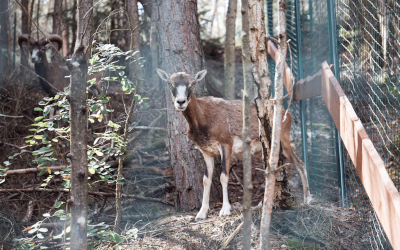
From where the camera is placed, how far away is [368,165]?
120 inches

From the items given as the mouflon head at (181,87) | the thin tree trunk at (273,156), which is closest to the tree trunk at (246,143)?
the thin tree trunk at (273,156)

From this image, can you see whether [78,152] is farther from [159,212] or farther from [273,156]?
[159,212]

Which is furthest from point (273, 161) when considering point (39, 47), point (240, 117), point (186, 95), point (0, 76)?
point (39, 47)

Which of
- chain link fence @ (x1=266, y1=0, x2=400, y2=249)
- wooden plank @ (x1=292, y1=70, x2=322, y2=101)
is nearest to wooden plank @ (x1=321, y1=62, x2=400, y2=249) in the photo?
chain link fence @ (x1=266, y1=0, x2=400, y2=249)

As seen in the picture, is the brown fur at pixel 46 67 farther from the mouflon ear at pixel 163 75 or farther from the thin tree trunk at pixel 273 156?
the thin tree trunk at pixel 273 156

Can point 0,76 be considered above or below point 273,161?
above

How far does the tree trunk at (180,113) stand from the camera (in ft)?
18.7

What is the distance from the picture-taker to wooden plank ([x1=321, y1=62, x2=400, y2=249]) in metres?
→ 2.49

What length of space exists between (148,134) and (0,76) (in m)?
4.19

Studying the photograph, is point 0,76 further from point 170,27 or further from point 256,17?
point 256,17

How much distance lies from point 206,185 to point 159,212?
1.35 metres

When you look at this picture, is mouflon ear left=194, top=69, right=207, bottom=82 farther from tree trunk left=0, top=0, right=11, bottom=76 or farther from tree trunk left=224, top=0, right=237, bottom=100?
tree trunk left=0, top=0, right=11, bottom=76

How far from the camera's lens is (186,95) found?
476 cm

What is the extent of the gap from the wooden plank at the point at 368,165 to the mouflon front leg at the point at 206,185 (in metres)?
2.01
